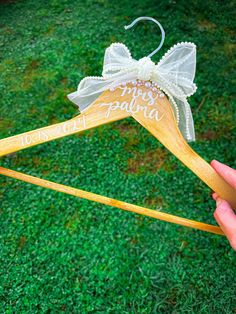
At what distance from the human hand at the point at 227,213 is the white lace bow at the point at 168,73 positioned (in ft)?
0.47

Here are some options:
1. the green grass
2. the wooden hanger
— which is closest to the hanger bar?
the wooden hanger

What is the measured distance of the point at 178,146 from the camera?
96 cm

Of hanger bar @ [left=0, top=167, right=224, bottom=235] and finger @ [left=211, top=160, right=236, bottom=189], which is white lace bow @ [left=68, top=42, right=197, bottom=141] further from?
hanger bar @ [left=0, top=167, right=224, bottom=235]

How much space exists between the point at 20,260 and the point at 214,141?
1.22 m

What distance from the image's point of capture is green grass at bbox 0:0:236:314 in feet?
5.56

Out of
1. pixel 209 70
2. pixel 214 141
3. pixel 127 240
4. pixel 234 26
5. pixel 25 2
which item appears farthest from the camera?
pixel 25 2

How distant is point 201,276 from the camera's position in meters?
1.72

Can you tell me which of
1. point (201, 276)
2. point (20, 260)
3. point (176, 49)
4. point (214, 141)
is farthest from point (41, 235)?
point (176, 49)

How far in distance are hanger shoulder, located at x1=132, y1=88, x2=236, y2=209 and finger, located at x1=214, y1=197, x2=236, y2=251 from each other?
0.04m

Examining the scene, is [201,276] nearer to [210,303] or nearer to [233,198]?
[210,303]

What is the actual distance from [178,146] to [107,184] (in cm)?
104

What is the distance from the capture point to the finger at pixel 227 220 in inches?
33.1

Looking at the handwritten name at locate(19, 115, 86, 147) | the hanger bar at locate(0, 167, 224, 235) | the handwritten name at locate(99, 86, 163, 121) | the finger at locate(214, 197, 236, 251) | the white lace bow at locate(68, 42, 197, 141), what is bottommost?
the hanger bar at locate(0, 167, 224, 235)

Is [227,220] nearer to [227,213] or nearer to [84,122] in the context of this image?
[227,213]
